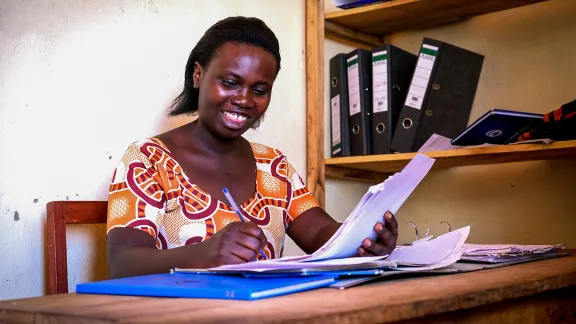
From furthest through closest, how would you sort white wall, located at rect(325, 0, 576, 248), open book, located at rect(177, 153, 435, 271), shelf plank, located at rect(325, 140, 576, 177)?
white wall, located at rect(325, 0, 576, 248) → shelf plank, located at rect(325, 140, 576, 177) → open book, located at rect(177, 153, 435, 271)

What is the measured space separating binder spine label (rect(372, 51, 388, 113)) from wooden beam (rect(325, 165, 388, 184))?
249mm

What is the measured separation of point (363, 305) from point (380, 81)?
160cm

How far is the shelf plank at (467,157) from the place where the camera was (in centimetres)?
193

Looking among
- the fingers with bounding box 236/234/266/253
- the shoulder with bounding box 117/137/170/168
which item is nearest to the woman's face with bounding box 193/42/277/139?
the shoulder with bounding box 117/137/170/168

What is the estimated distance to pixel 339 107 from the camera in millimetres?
2400

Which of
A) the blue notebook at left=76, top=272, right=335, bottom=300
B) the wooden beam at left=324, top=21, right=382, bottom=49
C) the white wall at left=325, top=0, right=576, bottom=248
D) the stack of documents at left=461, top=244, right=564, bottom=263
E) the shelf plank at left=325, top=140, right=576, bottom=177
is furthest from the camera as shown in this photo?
the wooden beam at left=324, top=21, right=382, bottom=49

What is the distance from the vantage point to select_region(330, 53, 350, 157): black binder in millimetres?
2393

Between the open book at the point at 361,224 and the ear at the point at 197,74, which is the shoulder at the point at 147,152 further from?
the open book at the point at 361,224

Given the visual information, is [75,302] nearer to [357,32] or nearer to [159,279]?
[159,279]

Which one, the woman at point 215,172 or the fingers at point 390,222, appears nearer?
the fingers at point 390,222

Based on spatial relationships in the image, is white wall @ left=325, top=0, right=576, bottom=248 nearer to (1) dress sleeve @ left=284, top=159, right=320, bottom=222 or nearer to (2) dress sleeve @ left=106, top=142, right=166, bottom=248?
(1) dress sleeve @ left=284, top=159, right=320, bottom=222

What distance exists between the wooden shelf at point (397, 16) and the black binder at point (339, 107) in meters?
0.14

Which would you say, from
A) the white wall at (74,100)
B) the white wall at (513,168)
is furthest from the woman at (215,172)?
the white wall at (513,168)

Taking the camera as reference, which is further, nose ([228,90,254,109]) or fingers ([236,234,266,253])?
nose ([228,90,254,109])
